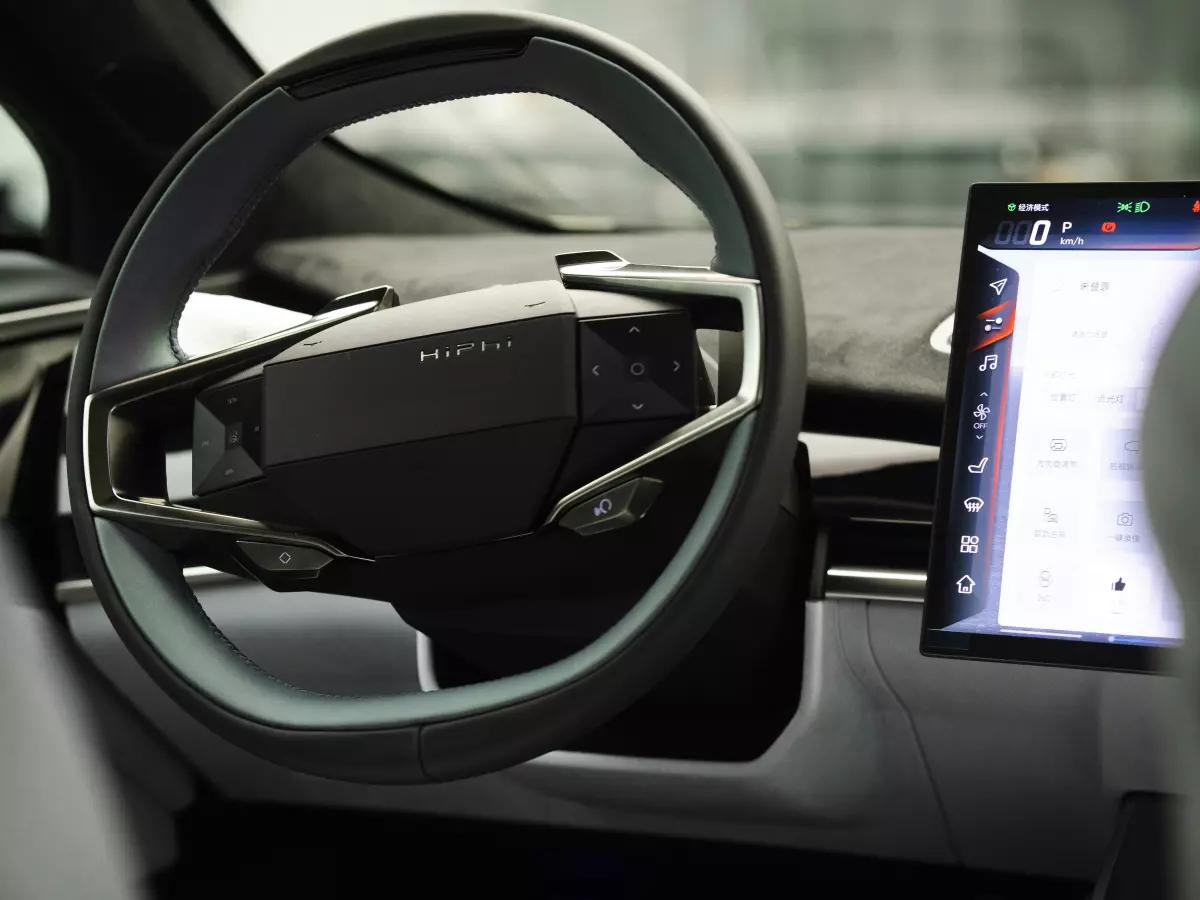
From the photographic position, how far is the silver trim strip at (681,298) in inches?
27.8

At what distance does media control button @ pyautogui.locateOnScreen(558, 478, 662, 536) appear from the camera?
76cm

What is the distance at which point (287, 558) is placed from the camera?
84cm

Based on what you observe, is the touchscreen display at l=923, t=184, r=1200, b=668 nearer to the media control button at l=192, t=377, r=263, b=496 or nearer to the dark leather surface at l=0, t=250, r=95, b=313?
the media control button at l=192, t=377, r=263, b=496

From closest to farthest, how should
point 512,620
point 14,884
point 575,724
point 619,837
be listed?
1. point 575,724
2. point 512,620
3. point 14,884
4. point 619,837

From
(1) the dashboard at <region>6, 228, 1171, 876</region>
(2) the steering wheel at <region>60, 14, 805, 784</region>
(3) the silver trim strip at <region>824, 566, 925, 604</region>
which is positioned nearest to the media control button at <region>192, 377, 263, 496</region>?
(2) the steering wheel at <region>60, 14, 805, 784</region>

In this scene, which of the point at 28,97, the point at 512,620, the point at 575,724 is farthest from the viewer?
the point at 28,97

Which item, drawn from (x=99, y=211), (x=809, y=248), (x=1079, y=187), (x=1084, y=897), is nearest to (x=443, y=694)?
(x=1079, y=187)

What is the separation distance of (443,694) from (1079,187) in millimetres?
480

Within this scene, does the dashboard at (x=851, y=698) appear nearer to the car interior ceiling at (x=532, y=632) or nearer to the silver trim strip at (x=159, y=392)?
the car interior ceiling at (x=532, y=632)

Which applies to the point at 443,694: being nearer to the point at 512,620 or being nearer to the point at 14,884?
the point at 512,620

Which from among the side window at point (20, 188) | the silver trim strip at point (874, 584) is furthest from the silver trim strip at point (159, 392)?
the side window at point (20, 188)

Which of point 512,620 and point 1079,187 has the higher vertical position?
point 1079,187

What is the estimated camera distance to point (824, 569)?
39.0 inches

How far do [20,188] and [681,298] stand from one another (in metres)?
1.01
